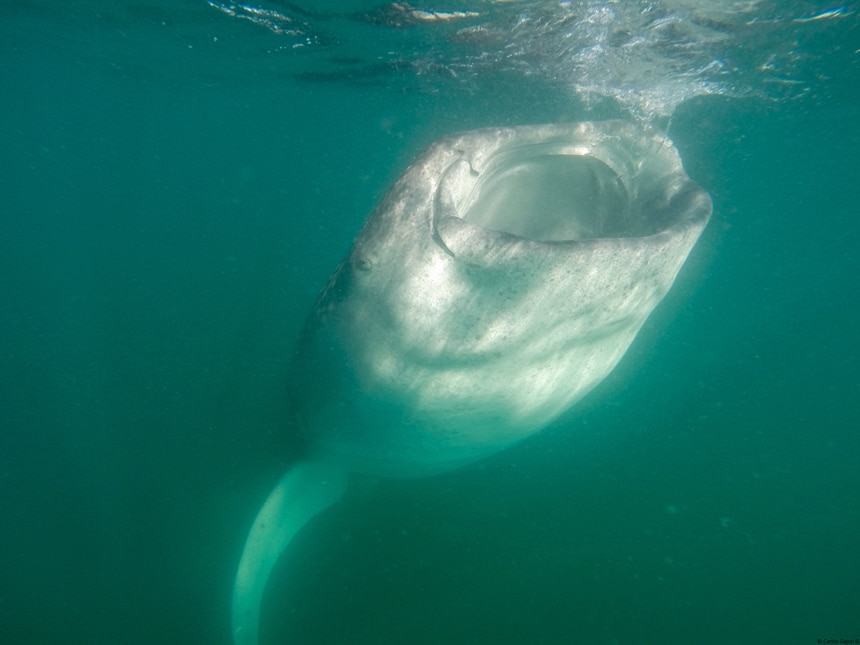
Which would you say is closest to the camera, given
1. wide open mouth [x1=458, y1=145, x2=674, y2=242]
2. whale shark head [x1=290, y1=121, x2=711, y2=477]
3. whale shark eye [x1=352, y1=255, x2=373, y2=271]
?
whale shark head [x1=290, y1=121, x2=711, y2=477]

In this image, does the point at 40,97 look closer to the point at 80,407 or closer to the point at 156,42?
the point at 156,42

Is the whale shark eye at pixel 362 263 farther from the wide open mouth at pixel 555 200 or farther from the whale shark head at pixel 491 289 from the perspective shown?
the wide open mouth at pixel 555 200

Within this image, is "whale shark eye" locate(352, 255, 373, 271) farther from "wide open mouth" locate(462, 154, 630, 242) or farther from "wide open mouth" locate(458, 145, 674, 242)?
"wide open mouth" locate(462, 154, 630, 242)

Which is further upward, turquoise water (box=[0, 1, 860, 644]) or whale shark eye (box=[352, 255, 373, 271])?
whale shark eye (box=[352, 255, 373, 271])

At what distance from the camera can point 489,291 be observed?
2391 millimetres

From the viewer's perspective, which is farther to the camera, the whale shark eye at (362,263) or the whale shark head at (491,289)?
the whale shark eye at (362,263)

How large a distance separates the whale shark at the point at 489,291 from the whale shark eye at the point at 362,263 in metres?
0.02

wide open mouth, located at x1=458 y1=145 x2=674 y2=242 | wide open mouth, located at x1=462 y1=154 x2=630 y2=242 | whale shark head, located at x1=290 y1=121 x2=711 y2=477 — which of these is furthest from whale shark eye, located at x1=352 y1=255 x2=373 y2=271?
wide open mouth, located at x1=462 y1=154 x2=630 y2=242

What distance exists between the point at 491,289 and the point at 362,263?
66cm

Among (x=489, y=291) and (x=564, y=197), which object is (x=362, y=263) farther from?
(x=564, y=197)

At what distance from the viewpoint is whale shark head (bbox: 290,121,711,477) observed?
93.0 inches

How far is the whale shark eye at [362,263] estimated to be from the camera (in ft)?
8.14

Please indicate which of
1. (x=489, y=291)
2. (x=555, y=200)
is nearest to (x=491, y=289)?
(x=489, y=291)

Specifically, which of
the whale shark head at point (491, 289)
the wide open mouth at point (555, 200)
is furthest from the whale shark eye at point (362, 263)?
the wide open mouth at point (555, 200)
